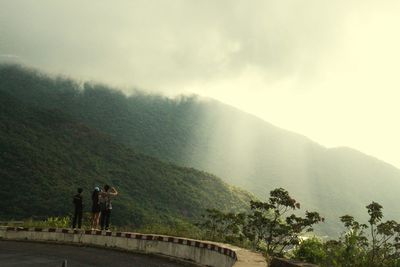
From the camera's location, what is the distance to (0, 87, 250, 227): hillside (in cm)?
7950

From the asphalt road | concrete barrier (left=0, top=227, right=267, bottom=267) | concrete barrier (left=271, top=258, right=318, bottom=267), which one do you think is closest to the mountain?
concrete barrier (left=0, top=227, right=267, bottom=267)

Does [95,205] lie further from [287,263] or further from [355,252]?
[287,263]

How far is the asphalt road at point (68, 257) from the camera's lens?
40.2 ft

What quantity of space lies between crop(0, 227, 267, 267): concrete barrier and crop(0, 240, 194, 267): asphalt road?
21.8 inches

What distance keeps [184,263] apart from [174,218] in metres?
84.3

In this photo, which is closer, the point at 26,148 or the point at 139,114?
→ the point at 26,148

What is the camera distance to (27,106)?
390ft

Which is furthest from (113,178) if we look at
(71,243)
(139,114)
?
(71,243)

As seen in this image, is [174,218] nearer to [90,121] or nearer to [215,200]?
[215,200]

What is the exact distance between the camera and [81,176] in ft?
326

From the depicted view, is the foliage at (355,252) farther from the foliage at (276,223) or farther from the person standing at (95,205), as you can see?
the person standing at (95,205)

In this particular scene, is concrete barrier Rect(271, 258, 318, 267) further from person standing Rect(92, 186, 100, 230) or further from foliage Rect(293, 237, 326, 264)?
person standing Rect(92, 186, 100, 230)

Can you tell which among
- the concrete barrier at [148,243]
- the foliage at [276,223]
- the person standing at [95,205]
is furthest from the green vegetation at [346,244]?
the person standing at [95,205]

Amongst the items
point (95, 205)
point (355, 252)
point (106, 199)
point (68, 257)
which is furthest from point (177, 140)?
point (355, 252)
